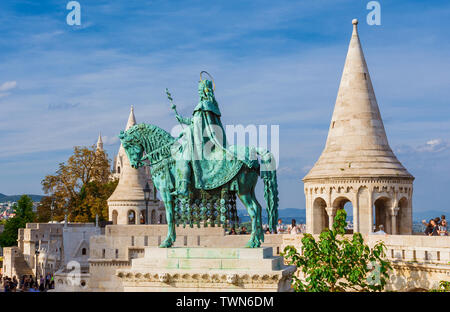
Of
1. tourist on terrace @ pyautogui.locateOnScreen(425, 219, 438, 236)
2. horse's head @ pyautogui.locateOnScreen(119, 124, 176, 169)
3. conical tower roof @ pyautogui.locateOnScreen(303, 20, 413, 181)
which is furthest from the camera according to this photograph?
conical tower roof @ pyautogui.locateOnScreen(303, 20, 413, 181)

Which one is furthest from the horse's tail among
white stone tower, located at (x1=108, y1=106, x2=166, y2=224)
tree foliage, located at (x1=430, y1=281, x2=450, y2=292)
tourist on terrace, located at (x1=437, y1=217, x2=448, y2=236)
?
white stone tower, located at (x1=108, y1=106, x2=166, y2=224)

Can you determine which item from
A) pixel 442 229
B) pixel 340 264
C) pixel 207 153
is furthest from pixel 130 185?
pixel 207 153

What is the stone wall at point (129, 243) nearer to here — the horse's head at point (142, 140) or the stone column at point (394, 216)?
the stone column at point (394, 216)

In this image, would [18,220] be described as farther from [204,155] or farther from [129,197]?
[204,155]

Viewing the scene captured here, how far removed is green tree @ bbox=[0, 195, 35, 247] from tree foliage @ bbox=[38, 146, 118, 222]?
6454mm

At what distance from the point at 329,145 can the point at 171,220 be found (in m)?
15.0

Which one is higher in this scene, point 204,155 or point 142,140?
point 142,140

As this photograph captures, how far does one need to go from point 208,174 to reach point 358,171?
13831mm

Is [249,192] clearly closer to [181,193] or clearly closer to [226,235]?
[181,193]

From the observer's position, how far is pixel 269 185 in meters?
12.1

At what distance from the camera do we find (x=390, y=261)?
61.0 ft

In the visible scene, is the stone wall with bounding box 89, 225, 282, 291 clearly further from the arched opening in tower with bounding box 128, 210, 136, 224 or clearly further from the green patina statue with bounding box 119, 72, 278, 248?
the arched opening in tower with bounding box 128, 210, 136, 224

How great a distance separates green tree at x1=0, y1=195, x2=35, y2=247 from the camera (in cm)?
5475

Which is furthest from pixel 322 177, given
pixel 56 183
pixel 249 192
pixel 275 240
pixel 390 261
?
pixel 56 183
